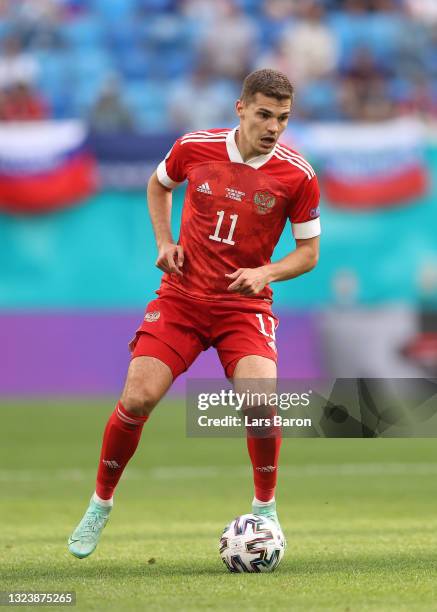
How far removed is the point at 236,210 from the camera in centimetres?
720

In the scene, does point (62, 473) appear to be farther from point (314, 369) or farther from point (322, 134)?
point (322, 134)

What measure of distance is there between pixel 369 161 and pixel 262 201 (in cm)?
1206

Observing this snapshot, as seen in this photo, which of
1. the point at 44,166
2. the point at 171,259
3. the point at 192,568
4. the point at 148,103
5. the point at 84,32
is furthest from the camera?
the point at 84,32

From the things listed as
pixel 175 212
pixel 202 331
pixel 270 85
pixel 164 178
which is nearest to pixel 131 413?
pixel 202 331

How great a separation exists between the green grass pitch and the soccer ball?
0.07 meters

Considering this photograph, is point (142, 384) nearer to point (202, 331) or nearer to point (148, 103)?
point (202, 331)

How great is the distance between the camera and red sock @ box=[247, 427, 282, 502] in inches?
280

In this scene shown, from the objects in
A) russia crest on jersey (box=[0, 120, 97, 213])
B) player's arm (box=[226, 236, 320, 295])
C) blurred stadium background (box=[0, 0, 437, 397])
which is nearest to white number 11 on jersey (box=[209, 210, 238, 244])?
player's arm (box=[226, 236, 320, 295])

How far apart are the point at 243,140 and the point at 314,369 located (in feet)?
37.5

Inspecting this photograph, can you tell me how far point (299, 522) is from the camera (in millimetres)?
9180

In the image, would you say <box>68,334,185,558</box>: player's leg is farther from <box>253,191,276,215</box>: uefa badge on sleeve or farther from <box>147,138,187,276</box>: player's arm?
<box>253,191,276,215</box>: uefa badge on sleeve

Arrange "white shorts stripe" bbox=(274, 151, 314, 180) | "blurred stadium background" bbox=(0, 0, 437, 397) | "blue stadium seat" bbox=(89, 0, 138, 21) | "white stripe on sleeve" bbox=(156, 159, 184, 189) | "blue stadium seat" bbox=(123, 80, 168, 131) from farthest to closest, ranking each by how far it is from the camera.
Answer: "blue stadium seat" bbox=(89, 0, 138, 21)
"blue stadium seat" bbox=(123, 80, 168, 131)
"blurred stadium background" bbox=(0, 0, 437, 397)
"white stripe on sleeve" bbox=(156, 159, 184, 189)
"white shorts stripe" bbox=(274, 151, 314, 180)

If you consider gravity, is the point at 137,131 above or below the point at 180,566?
above

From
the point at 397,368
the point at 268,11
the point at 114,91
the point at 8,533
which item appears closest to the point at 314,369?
the point at 397,368
